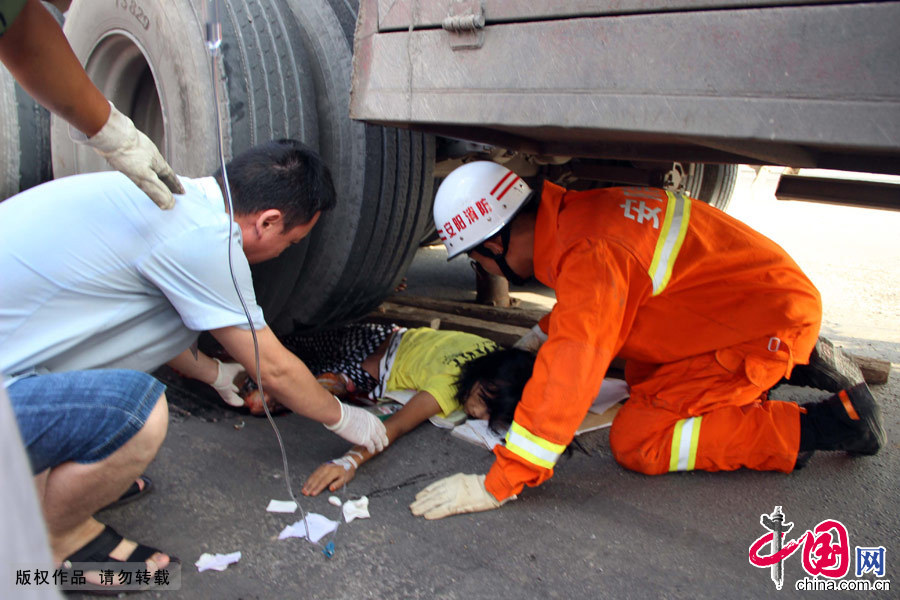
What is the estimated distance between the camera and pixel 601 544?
1.78 meters

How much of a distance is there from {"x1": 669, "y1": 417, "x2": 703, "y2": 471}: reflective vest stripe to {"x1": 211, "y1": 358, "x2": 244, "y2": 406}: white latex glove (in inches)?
60.7

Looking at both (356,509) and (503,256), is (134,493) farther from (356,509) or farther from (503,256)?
(503,256)

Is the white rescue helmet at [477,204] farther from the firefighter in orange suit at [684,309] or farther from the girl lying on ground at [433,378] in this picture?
the girl lying on ground at [433,378]

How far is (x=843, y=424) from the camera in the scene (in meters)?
2.15

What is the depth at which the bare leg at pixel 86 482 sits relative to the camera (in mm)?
1429

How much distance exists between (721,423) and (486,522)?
2.89 ft

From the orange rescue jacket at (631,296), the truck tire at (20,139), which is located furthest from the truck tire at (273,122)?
the orange rescue jacket at (631,296)

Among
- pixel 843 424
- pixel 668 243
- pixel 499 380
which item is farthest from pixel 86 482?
pixel 843 424

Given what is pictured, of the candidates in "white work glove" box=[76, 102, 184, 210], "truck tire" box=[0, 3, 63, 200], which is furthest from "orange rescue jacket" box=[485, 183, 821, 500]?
"truck tire" box=[0, 3, 63, 200]

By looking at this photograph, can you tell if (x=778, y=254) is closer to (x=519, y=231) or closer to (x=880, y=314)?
(x=519, y=231)

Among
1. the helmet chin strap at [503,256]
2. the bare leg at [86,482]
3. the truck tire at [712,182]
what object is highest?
the helmet chin strap at [503,256]

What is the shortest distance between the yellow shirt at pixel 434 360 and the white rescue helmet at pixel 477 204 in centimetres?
56

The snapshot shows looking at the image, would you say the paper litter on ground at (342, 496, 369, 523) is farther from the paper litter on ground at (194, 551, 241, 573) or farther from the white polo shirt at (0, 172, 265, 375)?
the white polo shirt at (0, 172, 265, 375)

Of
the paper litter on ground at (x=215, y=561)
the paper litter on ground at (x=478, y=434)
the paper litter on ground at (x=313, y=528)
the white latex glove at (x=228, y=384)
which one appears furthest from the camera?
the white latex glove at (x=228, y=384)
